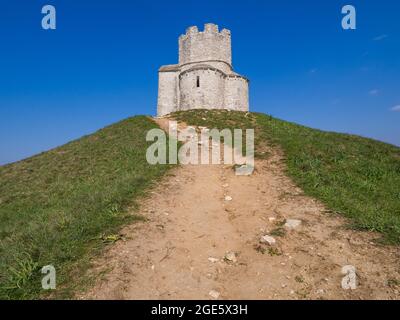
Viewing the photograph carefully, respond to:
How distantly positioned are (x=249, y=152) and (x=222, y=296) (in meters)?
12.4

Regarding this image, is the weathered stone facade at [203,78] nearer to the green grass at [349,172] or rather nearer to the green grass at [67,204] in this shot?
the green grass at [67,204]

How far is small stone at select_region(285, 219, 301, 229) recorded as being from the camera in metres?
9.68

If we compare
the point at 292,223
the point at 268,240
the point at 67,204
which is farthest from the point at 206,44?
the point at 268,240

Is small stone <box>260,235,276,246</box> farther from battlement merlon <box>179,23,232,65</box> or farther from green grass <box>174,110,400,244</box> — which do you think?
battlement merlon <box>179,23,232,65</box>

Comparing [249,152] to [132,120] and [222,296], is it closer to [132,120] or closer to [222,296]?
[222,296]

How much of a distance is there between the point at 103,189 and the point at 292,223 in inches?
326

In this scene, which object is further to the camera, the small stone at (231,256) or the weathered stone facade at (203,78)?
the weathered stone facade at (203,78)

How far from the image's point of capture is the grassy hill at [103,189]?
8587mm

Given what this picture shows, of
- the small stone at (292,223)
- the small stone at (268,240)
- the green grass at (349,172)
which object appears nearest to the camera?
the small stone at (268,240)

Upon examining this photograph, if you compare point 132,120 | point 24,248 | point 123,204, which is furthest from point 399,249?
point 132,120

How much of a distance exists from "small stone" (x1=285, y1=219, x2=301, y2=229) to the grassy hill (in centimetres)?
182

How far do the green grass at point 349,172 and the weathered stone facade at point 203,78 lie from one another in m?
19.1

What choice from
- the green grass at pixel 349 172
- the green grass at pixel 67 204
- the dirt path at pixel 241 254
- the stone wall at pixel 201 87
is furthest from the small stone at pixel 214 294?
the stone wall at pixel 201 87

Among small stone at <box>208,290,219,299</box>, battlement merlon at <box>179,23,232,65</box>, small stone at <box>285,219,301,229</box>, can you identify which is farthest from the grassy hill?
battlement merlon at <box>179,23,232,65</box>
